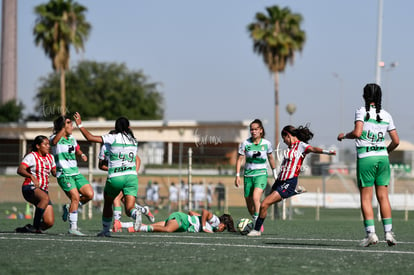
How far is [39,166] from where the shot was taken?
45.7 ft

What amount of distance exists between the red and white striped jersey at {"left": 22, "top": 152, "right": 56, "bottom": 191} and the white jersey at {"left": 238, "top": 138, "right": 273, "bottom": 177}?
358 centimetres

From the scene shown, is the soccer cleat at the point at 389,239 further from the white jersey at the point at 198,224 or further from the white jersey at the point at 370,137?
the white jersey at the point at 198,224

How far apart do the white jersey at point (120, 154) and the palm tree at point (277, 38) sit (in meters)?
46.8

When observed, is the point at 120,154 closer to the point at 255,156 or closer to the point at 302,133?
the point at 302,133

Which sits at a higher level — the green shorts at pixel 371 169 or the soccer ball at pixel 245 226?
the green shorts at pixel 371 169

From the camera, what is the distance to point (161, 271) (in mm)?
7910

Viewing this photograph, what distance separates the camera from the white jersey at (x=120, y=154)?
1254 cm

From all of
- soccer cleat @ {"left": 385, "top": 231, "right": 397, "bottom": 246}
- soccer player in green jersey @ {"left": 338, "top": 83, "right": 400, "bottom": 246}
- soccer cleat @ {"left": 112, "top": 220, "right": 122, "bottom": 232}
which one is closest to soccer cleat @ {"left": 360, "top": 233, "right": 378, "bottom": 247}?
soccer player in green jersey @ {"left": 338, "top": 83, "right": 400, "bottom": 246}

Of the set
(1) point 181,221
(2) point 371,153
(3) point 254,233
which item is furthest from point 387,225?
(1) point 181,221

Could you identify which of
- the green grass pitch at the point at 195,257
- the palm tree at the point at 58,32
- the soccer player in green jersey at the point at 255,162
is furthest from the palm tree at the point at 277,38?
the green grass pitch at the point at 195,257

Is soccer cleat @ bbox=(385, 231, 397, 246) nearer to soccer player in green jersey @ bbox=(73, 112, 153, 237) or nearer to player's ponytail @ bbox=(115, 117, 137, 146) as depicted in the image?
soccer player in green jersey @ bbox=(73, 112, 153, 237)

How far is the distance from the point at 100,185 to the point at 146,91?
65.9 metres

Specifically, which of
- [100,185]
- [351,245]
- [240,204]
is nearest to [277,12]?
[240,204]

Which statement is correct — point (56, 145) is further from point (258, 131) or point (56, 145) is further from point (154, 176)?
point (154, 176)
